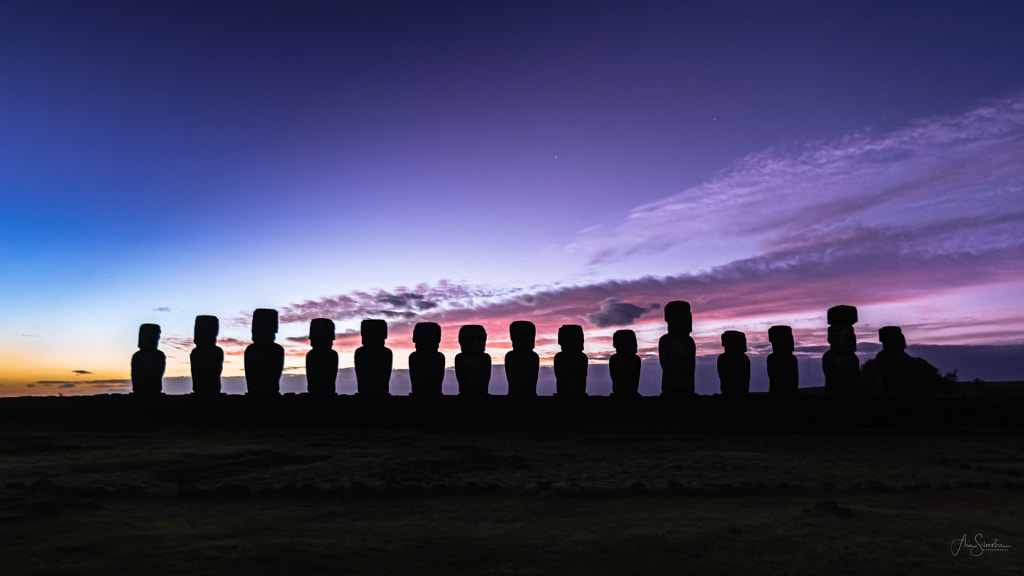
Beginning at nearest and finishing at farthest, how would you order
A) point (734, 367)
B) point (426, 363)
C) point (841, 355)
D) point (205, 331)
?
1. point (426, 363)
2. point (205, 331)
3. point (734, 367)
4. point (841, 355)

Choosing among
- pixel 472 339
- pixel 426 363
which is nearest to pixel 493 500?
pixel 426 363

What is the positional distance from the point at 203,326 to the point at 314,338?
116 inches

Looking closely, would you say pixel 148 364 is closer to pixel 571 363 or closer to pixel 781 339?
pixel 571 363

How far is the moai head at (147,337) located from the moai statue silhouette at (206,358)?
1139 millimetres

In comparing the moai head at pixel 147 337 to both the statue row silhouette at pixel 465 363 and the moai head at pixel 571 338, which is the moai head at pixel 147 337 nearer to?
the statue row silhouette at pixel 465 363

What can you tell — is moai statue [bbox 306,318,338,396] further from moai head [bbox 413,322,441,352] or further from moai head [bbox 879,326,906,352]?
moai head [bbox 879,326,906,352]

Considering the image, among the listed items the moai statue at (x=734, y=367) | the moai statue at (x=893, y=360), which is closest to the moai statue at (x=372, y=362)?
the moai statue at (x=734, y=367)

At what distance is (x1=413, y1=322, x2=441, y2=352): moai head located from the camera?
17281 mm

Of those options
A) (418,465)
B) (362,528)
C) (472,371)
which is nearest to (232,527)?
(362,528)

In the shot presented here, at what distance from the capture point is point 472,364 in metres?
17.4

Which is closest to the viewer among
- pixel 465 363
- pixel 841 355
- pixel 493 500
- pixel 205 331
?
pixel 493 500

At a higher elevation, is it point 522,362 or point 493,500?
point 522,362

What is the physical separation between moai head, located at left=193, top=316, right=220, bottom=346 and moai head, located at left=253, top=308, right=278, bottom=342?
1.24 m

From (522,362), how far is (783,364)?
7.39 meters
